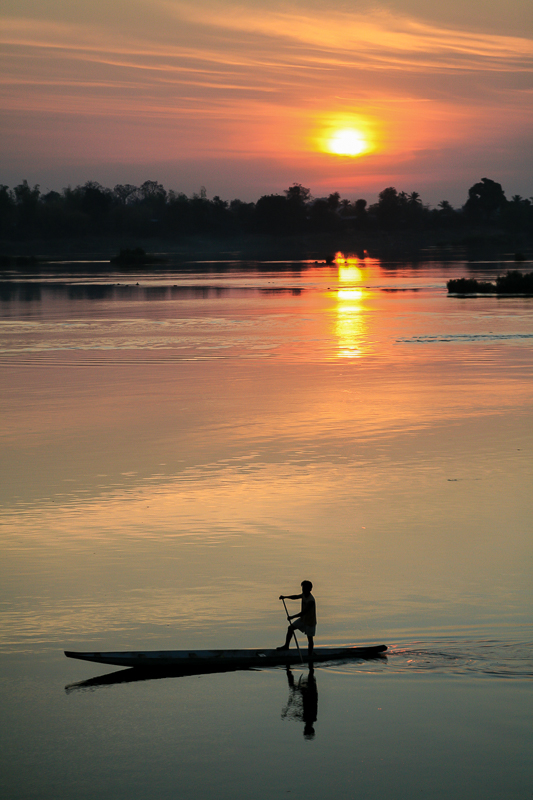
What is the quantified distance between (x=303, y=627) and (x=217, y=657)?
1.22 metres

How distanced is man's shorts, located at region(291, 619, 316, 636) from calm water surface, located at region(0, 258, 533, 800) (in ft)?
1.76

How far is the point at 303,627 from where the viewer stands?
40.9 feet

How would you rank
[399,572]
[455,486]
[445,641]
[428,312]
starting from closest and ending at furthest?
[445,641], [399,572], [455,486], [428,312]

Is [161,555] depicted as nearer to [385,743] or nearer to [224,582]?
[224,582]

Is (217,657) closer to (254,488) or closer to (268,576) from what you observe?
(268,576)

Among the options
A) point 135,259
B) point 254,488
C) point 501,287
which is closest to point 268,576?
point 254,488

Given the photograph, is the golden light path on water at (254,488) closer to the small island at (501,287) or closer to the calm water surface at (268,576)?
the calm water surface at (268,576)

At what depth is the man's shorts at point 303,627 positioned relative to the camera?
12.4 metres

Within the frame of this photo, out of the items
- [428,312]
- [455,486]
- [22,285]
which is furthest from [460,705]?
[22,285]

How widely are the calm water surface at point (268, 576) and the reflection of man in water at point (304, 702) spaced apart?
1.4 inches

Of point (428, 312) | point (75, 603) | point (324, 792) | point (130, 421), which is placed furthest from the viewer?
point (428, 312)

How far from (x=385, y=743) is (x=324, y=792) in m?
1.16

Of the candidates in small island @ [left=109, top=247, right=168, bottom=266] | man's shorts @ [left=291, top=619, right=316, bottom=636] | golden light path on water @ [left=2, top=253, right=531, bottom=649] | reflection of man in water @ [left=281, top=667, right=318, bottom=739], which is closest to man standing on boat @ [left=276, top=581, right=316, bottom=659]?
man's shorts @ [left=291, top=619, right=316, bottom=636]

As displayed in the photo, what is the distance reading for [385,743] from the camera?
10.5 metres
